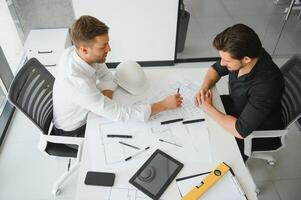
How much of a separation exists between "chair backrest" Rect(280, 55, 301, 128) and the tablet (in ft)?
2.70

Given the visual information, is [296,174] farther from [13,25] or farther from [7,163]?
[13,25]

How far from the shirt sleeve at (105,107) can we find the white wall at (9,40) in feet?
6.21

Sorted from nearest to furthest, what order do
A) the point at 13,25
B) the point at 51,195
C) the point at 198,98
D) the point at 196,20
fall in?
the point at 198,98
the point at 51,195
the point at 13,25
the point at 196,20

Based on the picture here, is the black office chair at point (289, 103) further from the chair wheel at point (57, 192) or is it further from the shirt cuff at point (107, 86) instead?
the chair wheel at point (57, 192)

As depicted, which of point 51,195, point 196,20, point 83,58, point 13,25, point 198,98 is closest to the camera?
point 83,58

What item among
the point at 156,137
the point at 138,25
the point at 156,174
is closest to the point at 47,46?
the point at 138,25

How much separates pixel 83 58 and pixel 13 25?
2.03 metres

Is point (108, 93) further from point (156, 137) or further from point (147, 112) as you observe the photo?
point (156, 137)

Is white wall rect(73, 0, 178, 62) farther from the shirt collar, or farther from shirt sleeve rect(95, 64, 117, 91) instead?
the shirt collar

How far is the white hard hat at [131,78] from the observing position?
1703mm

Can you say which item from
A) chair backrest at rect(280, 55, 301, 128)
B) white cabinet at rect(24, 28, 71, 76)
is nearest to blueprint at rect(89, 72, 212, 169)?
chair backrest at rect(280, 55, 301, 128)

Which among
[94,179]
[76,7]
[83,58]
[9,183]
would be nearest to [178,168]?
[94,179]

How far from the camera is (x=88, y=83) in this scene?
5.00 ft

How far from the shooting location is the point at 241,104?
174 cm
